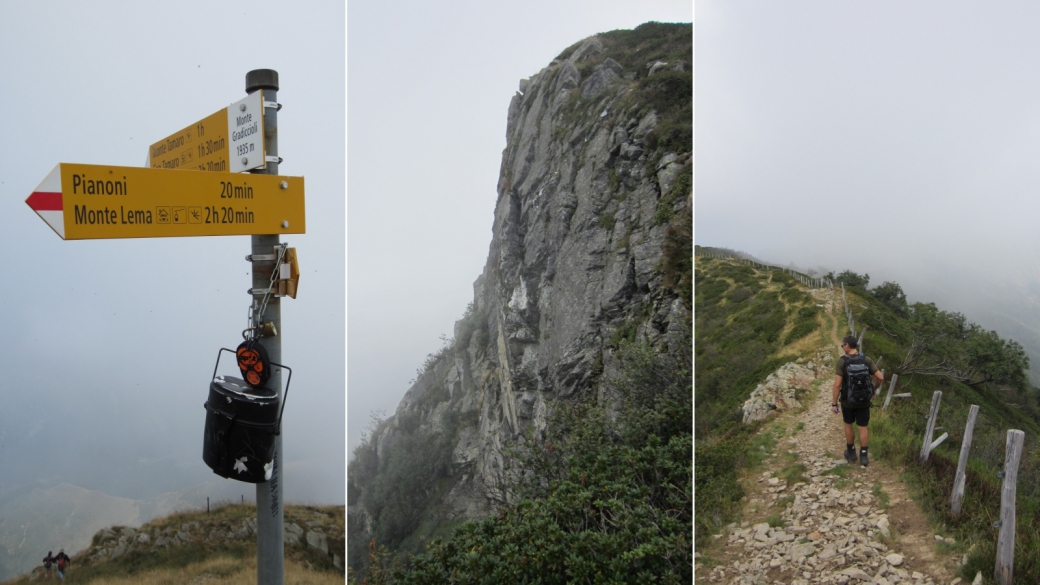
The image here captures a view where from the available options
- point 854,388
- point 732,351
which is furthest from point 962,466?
point 732,351

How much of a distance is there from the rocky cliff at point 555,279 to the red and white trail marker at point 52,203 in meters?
3.25

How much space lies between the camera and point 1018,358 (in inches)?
109

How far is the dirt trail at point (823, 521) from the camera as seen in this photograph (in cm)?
282

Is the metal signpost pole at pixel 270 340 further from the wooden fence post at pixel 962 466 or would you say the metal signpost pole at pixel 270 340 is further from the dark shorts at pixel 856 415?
the wooden fence post at pixel 962 466

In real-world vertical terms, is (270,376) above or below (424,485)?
above

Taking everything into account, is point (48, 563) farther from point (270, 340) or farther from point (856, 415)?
point (856, 415)

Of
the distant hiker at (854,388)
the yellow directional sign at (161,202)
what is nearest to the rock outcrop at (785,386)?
the distant hiker at (854,388)

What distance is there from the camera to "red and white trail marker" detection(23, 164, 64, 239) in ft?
5.78

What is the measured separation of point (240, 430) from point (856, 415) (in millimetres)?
3070

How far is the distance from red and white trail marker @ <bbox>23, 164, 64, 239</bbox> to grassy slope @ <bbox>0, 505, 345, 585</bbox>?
290 centimetres

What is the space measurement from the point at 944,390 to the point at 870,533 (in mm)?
829

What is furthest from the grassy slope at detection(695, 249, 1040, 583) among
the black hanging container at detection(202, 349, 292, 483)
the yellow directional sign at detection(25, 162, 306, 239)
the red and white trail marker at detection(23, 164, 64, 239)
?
the red and white trail marker at detection(23, 164, 64, 239)

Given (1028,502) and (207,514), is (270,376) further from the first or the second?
(1028,502)

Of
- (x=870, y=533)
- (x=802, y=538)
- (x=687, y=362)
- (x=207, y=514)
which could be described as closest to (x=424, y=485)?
(x=207, y=514)
